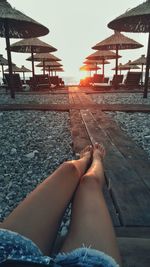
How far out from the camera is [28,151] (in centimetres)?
328

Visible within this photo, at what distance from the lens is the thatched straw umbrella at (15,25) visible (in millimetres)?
7903

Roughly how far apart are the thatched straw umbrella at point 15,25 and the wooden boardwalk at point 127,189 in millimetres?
6178

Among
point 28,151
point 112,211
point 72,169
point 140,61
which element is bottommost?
point 28,151

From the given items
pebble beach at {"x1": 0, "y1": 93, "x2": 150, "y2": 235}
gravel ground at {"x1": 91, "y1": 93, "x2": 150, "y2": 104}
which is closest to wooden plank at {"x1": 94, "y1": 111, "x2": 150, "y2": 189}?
pebble beach at {"x1": 0, "y1": 93, "x2": 150, "y2": 235}

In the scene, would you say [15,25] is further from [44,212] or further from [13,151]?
[44,212]

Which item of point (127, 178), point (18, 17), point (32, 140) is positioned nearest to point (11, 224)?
point (127, 178)

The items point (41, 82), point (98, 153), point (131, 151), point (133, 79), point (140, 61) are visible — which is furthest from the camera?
point (140, 61)

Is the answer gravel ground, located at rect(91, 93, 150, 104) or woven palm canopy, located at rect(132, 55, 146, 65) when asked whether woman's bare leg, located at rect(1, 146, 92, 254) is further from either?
woven palm canopy, located at rect(132, 55, 146, 65)

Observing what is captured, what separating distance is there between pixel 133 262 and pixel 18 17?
27.7 feet

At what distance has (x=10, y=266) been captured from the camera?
28.1 inches

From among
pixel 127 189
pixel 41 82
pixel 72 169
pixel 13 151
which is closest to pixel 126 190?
pixel 127 189

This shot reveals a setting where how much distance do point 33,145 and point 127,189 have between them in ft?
6.78

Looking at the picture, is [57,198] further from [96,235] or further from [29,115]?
[29,115]

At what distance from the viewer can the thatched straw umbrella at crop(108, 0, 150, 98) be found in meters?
7.84
